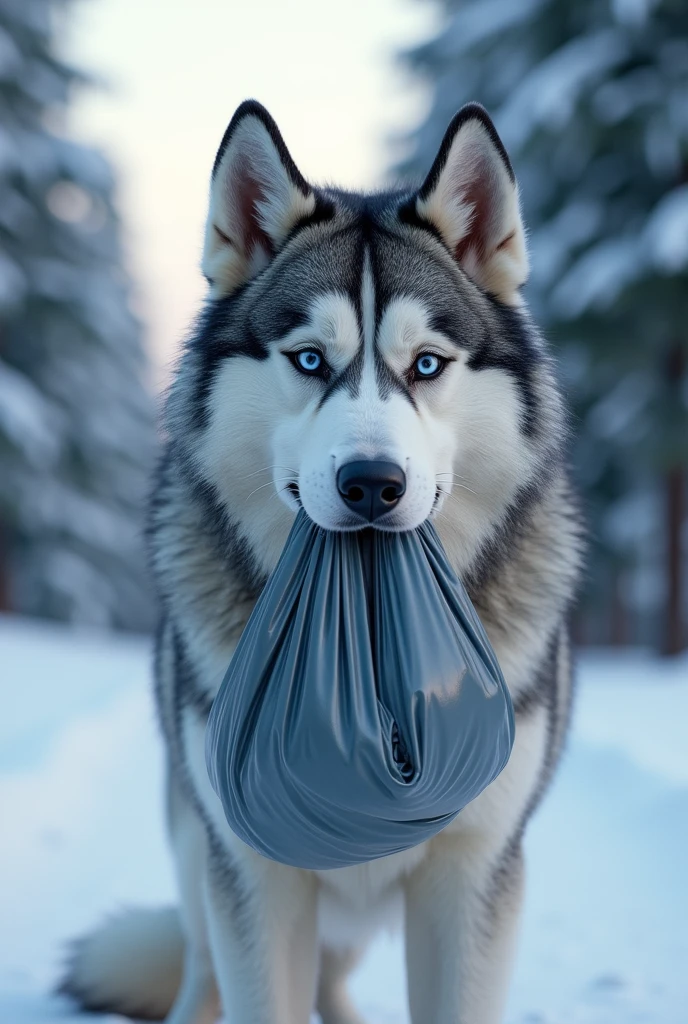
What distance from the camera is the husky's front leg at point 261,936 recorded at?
7.67 feet

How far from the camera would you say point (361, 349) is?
6.88ft

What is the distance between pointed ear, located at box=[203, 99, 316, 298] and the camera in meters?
2.28

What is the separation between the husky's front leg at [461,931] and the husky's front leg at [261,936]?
0.91ft

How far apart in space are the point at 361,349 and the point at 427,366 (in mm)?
157

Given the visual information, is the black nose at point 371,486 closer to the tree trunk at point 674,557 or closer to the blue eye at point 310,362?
the blue eye at point 310,362

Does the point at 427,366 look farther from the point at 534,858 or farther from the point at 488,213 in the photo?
the point at 534,858

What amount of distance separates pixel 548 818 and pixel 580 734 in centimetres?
143

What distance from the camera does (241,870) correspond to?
7.72 feet

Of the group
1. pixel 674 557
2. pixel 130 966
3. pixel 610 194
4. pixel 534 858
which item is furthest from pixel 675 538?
pixel 130 966

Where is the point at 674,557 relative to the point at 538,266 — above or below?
below

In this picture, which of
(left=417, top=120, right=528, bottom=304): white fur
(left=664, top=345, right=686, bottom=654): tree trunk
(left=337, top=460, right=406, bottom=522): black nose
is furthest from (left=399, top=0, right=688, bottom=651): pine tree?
(left=337, top=460, right=406, bottom=522): black nose

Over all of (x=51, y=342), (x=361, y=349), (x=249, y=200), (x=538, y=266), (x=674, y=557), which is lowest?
(x=674, y=557)

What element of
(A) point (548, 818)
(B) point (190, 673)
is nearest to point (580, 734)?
(A) point (548, 818)

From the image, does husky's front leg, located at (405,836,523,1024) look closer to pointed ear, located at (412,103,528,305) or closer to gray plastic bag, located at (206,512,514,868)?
gray plastic bag, located at (206,512,514,868)
